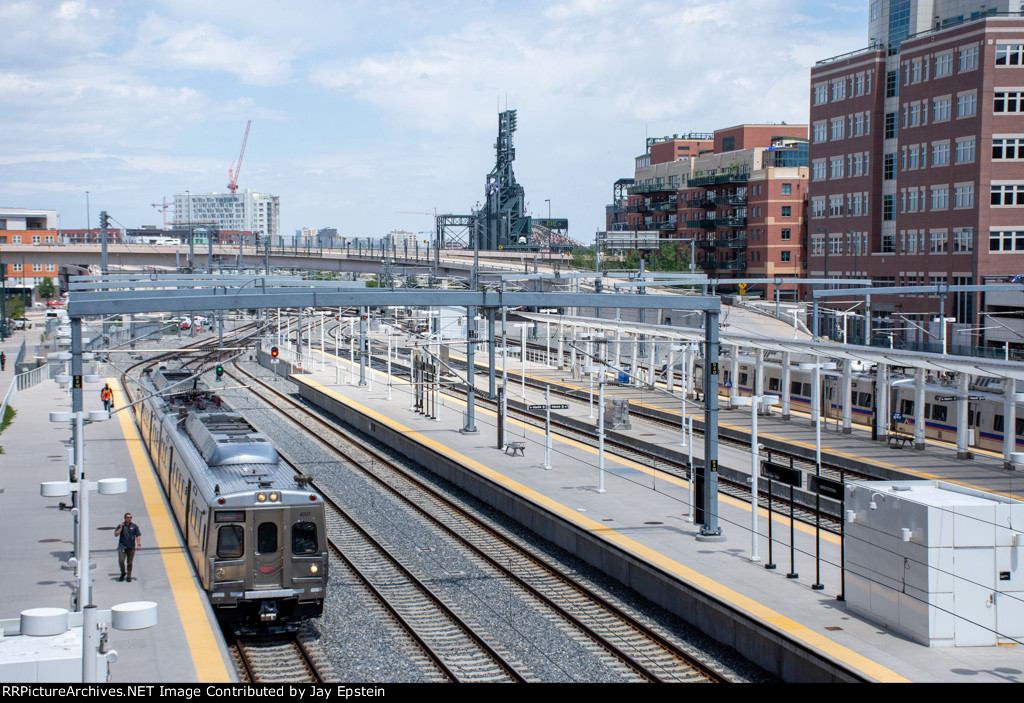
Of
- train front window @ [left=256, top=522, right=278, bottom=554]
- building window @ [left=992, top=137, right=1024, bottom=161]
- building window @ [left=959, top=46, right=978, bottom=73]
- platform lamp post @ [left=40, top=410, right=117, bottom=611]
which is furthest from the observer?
building window @ [left=959, top=46, right=978, bottom=73]

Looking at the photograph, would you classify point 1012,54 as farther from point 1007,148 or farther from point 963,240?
point 963,240

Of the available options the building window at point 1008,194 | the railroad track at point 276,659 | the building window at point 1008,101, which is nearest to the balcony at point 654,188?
the building window at point 1008,194

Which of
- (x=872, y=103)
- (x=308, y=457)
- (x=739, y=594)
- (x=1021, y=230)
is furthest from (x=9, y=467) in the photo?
(x=872, y=103)

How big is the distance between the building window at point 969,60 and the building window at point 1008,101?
186cm

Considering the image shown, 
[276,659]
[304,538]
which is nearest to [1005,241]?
[304,538]

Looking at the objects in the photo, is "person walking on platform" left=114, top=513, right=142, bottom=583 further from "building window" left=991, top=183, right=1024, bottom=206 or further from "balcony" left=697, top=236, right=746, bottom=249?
"balcony" left=697, top=236, right=746, bottom=249

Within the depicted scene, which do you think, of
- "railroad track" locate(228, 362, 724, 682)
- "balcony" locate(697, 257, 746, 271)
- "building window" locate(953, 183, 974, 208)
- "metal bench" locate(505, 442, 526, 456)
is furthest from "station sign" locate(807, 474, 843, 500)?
"balcony" locate(697, 257, 746, 271)

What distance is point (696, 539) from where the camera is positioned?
1761cm

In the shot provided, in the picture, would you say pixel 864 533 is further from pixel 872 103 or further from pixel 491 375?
pixel 872 103

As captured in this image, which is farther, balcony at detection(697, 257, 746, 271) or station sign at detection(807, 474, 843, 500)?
balcony at detection(697, 257, 746, 271)

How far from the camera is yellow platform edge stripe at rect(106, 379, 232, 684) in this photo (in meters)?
11.9

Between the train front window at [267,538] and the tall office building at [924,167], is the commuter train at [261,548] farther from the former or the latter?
the tall office building at [924,167]

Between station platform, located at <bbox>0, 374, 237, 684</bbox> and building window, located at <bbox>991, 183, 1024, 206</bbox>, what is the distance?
38.9 metres

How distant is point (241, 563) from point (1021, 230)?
141ft
